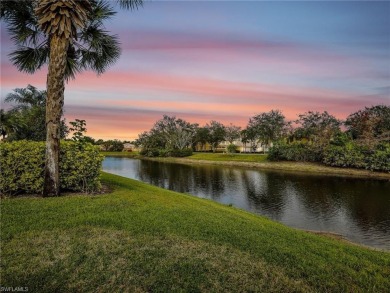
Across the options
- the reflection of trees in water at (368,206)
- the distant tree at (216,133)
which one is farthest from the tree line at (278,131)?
the reflection of trees in water at (368,206)

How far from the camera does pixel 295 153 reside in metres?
56.2

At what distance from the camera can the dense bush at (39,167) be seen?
9078 millimetres

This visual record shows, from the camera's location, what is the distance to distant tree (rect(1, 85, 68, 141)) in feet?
49.9

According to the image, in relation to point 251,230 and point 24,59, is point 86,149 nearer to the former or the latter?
point 24,59

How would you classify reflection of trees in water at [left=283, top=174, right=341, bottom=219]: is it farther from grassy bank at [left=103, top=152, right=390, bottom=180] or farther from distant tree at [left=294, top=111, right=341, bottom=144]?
distant tree at [left=294, top=111, right=341, bottom=144]

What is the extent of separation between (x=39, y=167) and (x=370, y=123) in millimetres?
59551

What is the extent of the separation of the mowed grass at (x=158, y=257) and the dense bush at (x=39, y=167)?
53.7 inches

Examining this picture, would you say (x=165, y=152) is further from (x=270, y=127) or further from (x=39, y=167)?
(x=39, y=167)

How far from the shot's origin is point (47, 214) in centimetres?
730

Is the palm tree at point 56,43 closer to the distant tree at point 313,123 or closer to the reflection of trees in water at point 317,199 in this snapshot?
the reflection of trees in water at point 317,199

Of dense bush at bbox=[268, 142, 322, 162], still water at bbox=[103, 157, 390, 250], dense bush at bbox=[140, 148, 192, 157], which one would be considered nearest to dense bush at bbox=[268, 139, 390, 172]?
dense bush at bbox=[268, 142, 322, 162]

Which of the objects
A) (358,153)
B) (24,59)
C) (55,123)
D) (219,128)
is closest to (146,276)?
(55,123)

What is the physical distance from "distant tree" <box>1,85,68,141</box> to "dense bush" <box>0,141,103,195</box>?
4.34 m

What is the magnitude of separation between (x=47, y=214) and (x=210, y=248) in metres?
4.41
